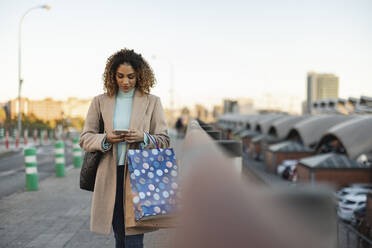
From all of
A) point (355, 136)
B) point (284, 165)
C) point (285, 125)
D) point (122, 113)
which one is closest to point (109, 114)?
point (122, 113)

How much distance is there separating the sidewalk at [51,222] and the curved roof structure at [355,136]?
26.2 meters

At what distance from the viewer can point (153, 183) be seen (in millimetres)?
2449

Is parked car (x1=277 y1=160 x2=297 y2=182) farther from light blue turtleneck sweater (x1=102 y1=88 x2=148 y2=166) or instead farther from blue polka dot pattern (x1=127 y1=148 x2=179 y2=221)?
blue polka dot pattern (x1=127 y1=148 x2=179 y2=221)

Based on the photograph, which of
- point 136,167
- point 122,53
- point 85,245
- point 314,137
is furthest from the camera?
point 314,137

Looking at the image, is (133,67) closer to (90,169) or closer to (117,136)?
(117,136)

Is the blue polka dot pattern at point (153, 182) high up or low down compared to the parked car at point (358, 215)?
up

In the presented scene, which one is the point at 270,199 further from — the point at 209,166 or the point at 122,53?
the point at 122,53

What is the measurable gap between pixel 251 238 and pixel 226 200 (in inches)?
5.5

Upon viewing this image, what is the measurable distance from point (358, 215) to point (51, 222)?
14690 mm

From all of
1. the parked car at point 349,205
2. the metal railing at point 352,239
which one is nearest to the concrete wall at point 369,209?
the parked car at point 349,205

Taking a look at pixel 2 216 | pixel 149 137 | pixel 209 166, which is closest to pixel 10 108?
pixel 2 216

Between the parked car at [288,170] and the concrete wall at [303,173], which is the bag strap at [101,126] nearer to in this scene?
the concrete wall at [303,173]

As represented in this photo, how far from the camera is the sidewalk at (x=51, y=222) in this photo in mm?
4465

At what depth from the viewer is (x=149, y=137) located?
2693 mm
